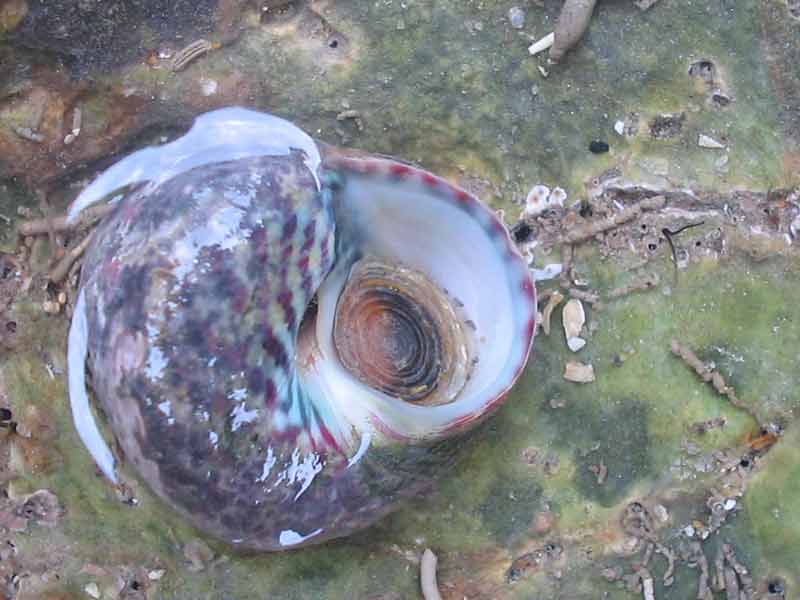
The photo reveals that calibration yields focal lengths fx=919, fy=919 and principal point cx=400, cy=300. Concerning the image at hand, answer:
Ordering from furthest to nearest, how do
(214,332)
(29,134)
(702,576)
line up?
1. (702,576)
2. (29,134)
3. (214,332)

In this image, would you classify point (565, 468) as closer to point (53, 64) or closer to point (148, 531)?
point (148, 531)

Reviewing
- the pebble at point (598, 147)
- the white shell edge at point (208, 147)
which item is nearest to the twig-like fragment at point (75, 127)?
the white shell edge at point (208, 147)

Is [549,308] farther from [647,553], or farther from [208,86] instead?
[208,86]

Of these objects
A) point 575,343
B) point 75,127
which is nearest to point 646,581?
point 575,343

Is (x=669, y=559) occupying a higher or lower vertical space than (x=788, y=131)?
lower

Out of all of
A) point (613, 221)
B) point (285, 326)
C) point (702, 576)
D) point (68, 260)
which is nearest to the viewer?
point (285, 326)

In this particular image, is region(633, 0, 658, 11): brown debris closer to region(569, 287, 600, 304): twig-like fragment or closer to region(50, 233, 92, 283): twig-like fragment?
region(569, 287, 600, 304): twig-like fragment

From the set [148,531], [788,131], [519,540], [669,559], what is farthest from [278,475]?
[788,131]
